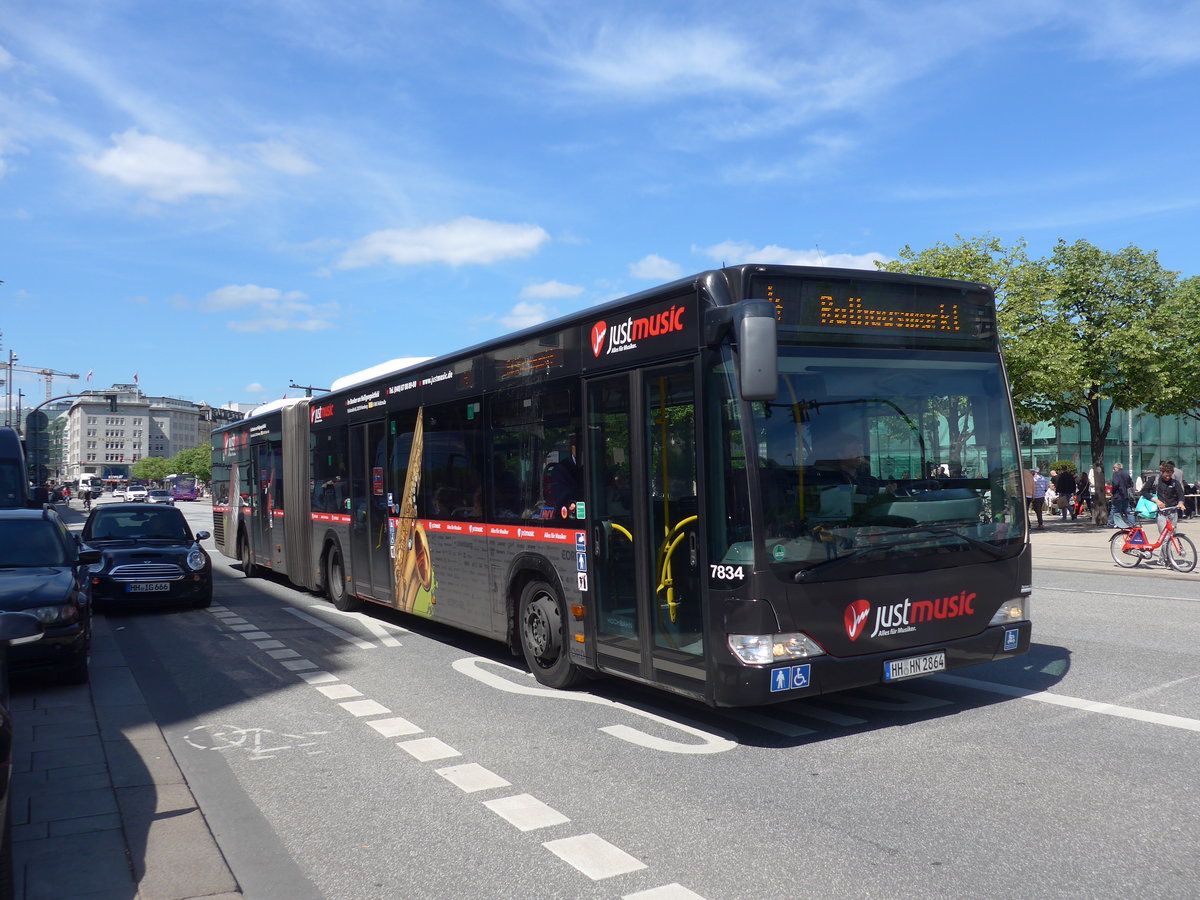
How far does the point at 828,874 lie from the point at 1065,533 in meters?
25.6

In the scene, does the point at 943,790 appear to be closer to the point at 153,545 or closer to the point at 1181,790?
the point at 1181,790

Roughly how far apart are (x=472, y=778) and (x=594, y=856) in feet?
4.90

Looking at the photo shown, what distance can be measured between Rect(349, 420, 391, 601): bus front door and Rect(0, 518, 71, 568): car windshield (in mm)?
3393

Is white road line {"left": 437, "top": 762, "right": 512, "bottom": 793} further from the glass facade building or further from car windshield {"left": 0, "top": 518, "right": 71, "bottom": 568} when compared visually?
the glass facade building

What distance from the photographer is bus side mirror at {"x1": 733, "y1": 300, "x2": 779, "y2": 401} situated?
18.8ft

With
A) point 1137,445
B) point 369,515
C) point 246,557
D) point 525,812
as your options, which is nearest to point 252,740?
point 525,812

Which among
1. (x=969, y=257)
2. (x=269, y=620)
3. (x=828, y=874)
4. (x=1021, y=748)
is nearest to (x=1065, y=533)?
(x=969, y=257)

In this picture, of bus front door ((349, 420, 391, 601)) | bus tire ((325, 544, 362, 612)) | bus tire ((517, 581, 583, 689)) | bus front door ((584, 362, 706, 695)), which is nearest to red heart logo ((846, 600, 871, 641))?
bus front door ((584, 362, 706, 695))

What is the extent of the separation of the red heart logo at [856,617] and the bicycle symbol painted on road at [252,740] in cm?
340

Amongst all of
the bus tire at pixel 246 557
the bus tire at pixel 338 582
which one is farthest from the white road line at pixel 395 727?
the bus tire at pixel 246 557

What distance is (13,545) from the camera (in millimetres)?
9828

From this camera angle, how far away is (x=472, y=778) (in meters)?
5.95

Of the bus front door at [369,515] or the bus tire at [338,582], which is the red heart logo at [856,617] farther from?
the bus tire at [338,582]

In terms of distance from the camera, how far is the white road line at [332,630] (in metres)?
11.1
